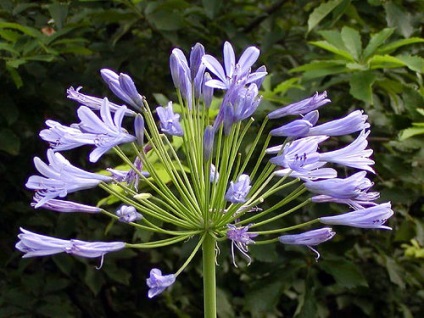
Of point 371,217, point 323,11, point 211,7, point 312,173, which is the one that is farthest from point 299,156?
point 211,7

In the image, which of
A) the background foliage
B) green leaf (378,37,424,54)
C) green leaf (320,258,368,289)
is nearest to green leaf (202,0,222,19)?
the background foliage

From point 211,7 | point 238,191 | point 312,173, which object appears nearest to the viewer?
point 238,191

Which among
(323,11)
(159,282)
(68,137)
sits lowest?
(159,282)

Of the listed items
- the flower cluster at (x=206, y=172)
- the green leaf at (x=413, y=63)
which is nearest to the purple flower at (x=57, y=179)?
the flower cluster at (x=206, y=172)

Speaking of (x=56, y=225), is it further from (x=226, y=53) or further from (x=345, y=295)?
(x=226, y=53)

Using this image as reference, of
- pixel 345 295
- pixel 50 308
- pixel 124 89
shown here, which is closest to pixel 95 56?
pixel 50 308

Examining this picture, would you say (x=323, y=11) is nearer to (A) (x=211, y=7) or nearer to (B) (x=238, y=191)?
(A) (x=211, y=7)

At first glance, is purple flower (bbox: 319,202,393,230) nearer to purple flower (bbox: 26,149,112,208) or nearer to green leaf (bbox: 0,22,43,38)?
purple flower (bbox: 26,149,112,208)
